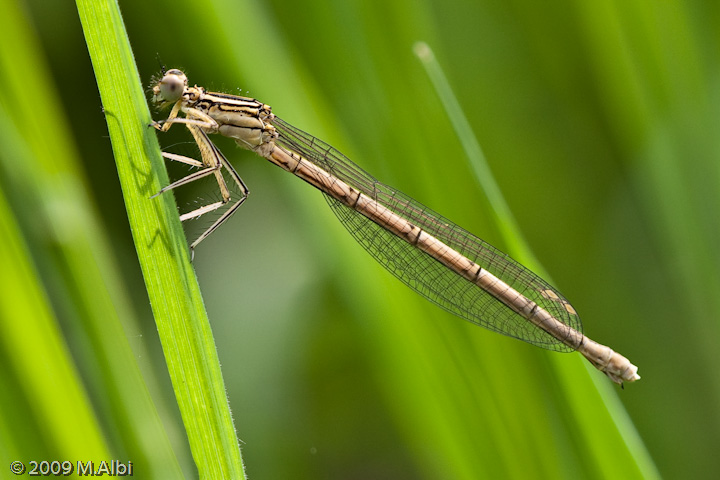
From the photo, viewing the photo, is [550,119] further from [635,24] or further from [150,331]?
[150,331]

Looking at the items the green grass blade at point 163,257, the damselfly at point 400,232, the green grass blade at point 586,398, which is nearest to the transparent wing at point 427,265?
the damselfly at point 400,232

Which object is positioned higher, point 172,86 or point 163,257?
point 172,86

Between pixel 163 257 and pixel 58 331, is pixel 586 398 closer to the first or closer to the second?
pixel 163 257

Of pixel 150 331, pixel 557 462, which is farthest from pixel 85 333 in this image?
pixel 557 462

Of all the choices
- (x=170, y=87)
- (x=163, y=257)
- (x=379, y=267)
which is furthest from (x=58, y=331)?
(x=379, y=267)

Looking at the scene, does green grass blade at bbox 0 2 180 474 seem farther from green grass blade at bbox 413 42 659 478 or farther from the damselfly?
green grass blade at bbox 413 42 659 478

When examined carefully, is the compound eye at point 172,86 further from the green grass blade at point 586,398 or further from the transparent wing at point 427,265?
the green grass blade at point 586,398
